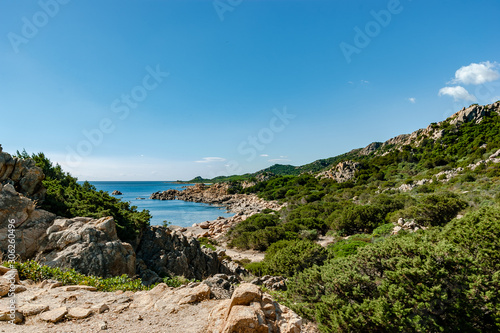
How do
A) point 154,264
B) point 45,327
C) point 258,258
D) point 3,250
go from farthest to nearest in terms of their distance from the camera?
point 258,258 < point 154,264 < point 3,250 < point 45,327

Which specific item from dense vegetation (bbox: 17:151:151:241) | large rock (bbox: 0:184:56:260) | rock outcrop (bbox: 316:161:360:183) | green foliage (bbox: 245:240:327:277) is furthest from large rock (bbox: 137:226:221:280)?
rock outcrop (bbox: 316:161:360:183)

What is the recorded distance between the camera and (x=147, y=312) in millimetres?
4605

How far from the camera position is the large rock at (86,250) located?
706cm

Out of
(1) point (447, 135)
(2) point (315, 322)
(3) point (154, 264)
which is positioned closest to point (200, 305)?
(2) point (315, 322)

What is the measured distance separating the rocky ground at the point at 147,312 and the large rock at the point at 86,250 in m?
1.78

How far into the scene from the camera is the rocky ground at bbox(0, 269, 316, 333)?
388 cm

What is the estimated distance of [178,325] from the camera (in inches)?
163

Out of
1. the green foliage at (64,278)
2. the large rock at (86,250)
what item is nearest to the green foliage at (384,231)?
the large rock at (86,250)

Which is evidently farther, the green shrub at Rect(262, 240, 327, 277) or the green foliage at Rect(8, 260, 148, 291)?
the green shrub at Rect(262, 240, 327, 277)

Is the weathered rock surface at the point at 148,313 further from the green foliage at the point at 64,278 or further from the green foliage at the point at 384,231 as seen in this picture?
the green foliage at the point at 384,231

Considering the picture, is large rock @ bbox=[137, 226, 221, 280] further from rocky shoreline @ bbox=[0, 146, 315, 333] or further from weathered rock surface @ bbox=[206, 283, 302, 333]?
weathered rock surface @ bbox=[206, 283, 302, 333]

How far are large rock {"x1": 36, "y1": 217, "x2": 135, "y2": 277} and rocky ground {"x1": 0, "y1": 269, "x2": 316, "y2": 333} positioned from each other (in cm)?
178

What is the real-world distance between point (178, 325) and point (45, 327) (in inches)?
81.9

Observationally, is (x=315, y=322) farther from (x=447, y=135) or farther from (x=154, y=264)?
(x=447, y=135)
